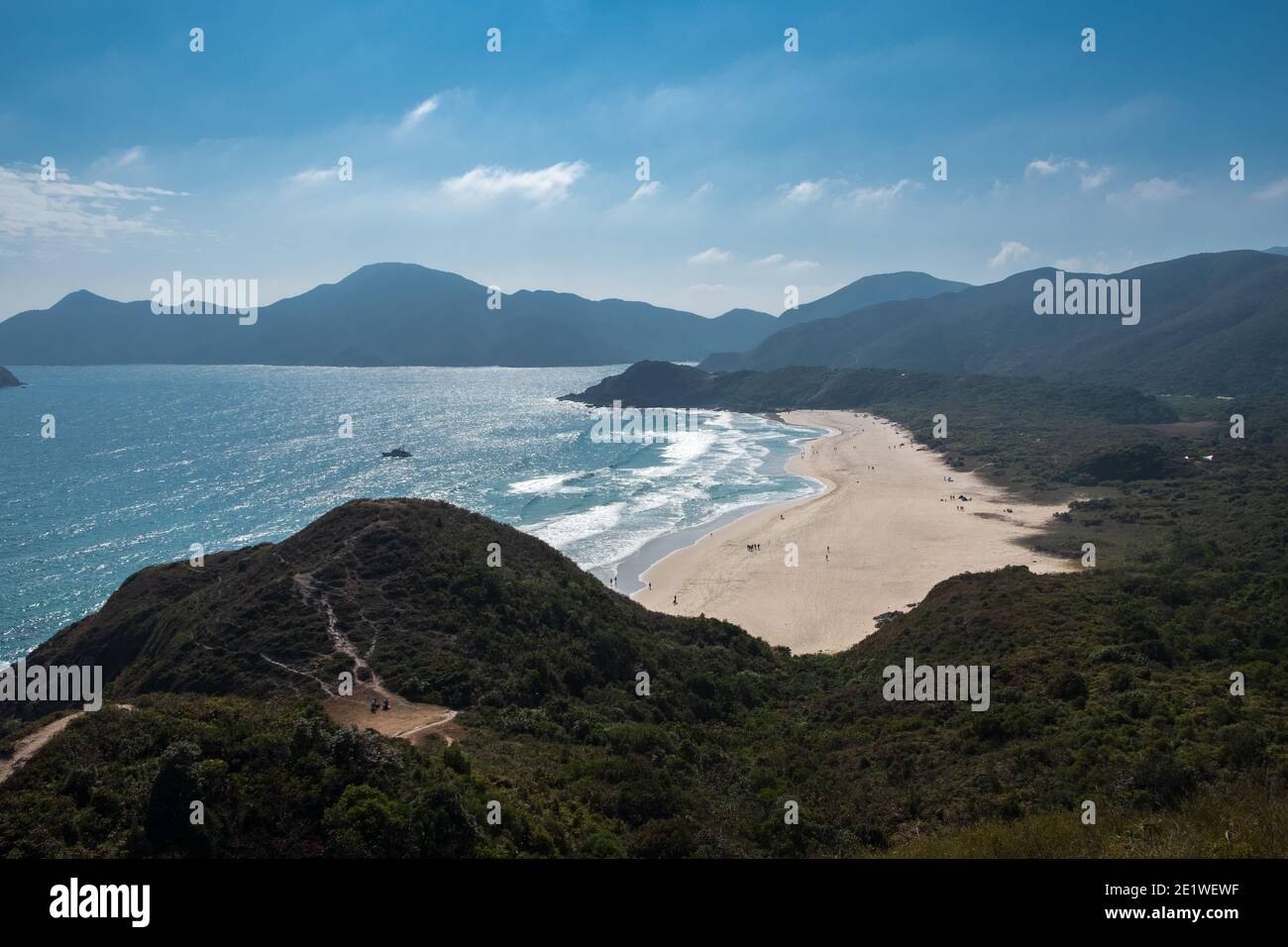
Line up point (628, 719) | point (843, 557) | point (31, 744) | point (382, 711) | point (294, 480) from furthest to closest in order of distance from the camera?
point (294, 480) < point (843, 557) < point (628, 719) < point (382, 711) < point (31, 744)

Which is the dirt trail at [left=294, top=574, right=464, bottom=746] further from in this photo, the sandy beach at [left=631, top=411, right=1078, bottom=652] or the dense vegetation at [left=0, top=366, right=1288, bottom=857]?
the sandy beach at [left=631, top=411, right=1078, bottom=652]

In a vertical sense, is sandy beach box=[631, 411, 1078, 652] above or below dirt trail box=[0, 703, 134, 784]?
below

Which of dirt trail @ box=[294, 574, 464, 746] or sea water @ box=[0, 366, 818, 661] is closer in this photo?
dirt trail @ box=[294, 574, 464, 746]

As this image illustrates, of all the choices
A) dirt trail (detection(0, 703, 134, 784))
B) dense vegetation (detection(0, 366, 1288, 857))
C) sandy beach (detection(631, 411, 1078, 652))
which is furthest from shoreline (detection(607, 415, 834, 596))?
dirt trail (detection(0, 703, 134, 784))

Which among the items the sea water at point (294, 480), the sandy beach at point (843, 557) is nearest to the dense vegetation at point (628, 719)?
the sandy beach at point (843, 557)

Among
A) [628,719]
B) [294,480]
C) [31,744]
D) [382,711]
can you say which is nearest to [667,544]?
[628,719]

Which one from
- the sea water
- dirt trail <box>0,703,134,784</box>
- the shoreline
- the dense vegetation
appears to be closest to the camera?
the dense vegetation

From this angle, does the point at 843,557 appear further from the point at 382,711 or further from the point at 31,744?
the point at 31,744
